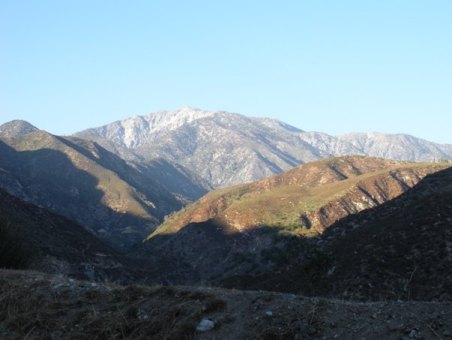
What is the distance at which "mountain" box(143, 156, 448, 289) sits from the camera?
114 meters

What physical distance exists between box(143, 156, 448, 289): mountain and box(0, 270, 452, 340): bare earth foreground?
243 ft

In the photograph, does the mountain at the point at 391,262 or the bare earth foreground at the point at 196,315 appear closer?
the bare earth foreground at the point at 196,315

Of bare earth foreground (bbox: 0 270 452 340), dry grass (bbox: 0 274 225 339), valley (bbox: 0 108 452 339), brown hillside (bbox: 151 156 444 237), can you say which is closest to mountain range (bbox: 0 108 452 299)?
valley (bbox: 0 108 452 339)

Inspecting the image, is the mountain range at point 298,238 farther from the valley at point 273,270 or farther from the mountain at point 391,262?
the valley at point 273,270

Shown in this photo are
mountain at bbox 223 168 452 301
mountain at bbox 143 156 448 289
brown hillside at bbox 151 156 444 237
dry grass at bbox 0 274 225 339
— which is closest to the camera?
dry grass at bbox 0 274 225 339

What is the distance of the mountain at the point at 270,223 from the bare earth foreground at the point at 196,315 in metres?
73.9

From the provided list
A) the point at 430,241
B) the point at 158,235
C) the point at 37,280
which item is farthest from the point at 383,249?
the point at 158,235

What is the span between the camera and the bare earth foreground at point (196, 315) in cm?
1230

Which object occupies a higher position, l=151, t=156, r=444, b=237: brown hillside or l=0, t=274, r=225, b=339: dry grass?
l=0, t=274, r=225, b=339: dry grass

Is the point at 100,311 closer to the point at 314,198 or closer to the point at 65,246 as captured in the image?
the point at 65,246

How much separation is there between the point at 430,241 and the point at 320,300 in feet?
116

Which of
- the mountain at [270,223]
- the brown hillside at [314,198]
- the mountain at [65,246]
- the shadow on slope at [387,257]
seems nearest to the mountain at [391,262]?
the shadow on slope at [387,257]

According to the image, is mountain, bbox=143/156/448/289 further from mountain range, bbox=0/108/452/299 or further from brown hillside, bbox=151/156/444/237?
mountain range, bbox=0/108/452/299

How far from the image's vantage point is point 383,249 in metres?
47.2
